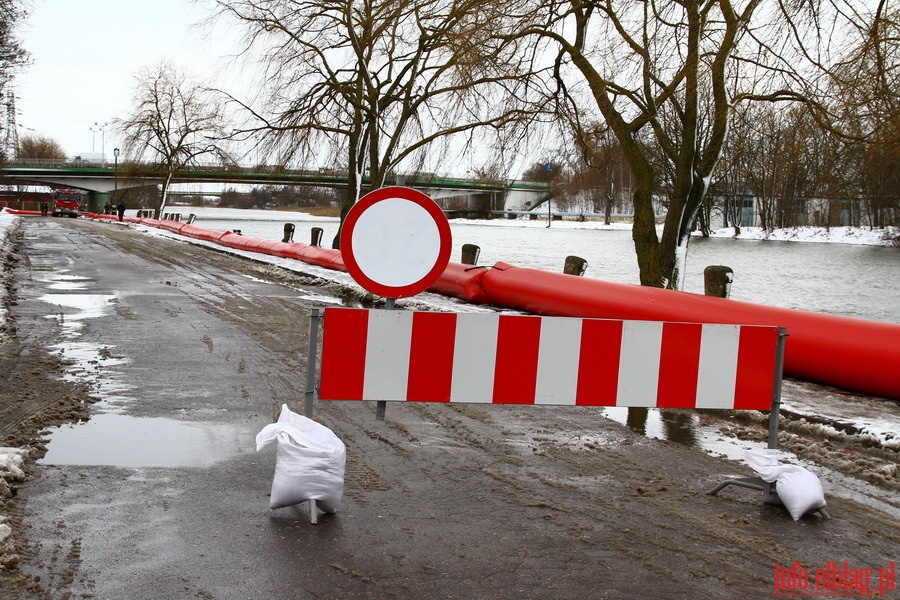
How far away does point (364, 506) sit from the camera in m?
4.75

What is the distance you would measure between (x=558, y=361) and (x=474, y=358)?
0.49 meters

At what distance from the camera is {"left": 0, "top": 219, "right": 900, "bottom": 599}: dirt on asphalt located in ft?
12.4

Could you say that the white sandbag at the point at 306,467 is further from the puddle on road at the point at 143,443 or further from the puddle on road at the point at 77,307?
the puddle on road at the point at 77,307

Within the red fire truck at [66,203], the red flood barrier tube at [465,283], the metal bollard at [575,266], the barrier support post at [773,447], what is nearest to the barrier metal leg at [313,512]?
the barrier support post at [773,447]

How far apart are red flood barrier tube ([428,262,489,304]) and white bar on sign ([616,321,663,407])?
31.7 feet

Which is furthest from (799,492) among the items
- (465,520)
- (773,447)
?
(465,520)

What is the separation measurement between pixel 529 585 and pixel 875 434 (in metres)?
3.96

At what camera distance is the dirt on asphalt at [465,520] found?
3.79 metres

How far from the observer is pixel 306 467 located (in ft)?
14.9

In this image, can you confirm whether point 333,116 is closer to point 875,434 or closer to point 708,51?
point 708,51

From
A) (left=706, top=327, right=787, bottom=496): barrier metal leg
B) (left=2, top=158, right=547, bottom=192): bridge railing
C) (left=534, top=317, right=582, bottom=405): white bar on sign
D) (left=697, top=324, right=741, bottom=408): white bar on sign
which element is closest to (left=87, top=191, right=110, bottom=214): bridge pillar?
(left=2, top=158, right=547, bottom=192): bridge railing

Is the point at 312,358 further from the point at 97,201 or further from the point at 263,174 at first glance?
the point at 97,201

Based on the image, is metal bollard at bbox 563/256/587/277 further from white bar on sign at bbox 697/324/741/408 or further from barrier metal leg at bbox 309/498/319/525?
barrier metal leg at bbox 309/498/319/525

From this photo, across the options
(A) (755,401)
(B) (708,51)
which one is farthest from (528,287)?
(A) (755,401)
